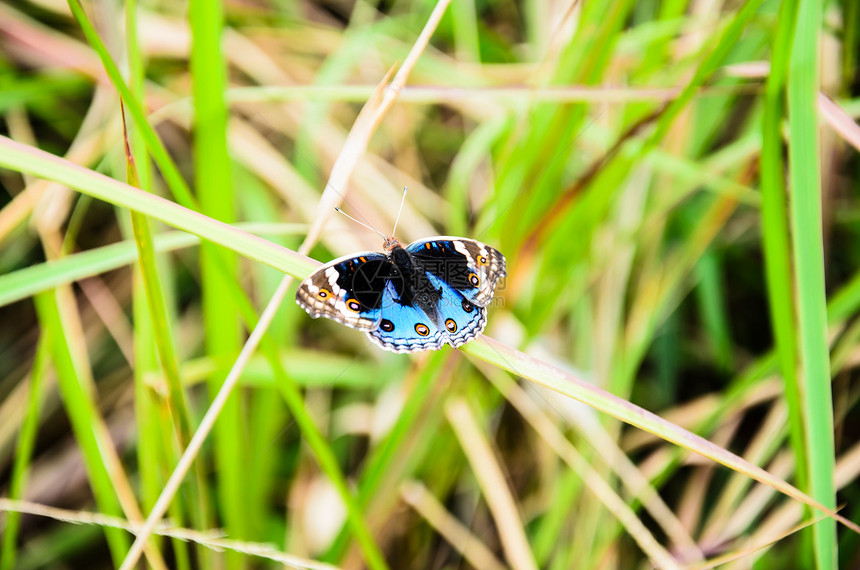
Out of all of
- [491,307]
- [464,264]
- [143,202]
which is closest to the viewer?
[143,202]

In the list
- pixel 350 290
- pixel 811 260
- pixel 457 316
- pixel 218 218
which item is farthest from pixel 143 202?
pixel 811 260

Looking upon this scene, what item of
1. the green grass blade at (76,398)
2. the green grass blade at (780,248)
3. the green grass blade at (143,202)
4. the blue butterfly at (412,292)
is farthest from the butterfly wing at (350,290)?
the green grass blade at (780,248)

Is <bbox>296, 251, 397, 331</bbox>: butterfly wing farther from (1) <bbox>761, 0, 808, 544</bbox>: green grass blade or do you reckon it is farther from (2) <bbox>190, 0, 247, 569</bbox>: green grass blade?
(1) <bbox>761, 0, 808, 544</bbox>: green grass blade

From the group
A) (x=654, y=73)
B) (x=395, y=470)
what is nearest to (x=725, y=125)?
(x=654, y=73)

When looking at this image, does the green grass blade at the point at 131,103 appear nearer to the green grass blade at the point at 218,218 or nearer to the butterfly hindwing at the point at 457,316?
the green grass blade at the point at 218,218

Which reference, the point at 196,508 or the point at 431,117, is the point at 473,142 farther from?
the point at 196,508

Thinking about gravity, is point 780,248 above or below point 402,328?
below

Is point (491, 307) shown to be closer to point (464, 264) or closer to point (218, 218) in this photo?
point (464, 264)
